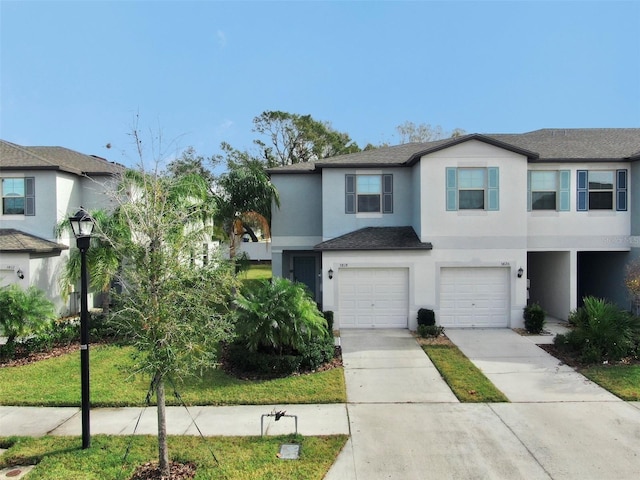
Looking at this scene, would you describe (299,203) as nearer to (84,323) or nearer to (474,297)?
(474,297)

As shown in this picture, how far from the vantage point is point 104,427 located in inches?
273

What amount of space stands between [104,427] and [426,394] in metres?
5.86

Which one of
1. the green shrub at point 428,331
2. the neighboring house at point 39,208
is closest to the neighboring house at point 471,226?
the green shrub at point 428,331

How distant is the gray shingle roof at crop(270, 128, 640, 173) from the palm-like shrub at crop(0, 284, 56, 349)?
30.0ft

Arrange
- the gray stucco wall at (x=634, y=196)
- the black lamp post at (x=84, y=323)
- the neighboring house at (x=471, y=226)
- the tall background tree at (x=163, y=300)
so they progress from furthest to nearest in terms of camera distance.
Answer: the gray stucco wall at (x=634, y=196) → the neighboring house at (x=471, y=226) → the black lamp post at (x=84, y=323) → the tall background tree at (x=163, y=300)

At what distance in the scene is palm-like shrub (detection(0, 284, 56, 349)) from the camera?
10328mm

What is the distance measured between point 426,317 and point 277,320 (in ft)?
19.7

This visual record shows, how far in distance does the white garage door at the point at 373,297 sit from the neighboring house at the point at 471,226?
34 mm

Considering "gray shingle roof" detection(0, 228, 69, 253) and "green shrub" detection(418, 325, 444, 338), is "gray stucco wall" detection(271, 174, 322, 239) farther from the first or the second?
"gray shingle roof" detection(0, 228, 69, 253)

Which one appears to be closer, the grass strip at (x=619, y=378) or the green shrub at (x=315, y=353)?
the grass strip at (x=619, y=378)

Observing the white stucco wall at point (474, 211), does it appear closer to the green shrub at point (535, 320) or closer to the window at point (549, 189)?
the window at point (549, 189)

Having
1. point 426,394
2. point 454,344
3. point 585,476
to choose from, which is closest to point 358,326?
point 454,344

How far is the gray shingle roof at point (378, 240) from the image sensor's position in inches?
543

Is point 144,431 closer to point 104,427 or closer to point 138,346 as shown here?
point 104,427
